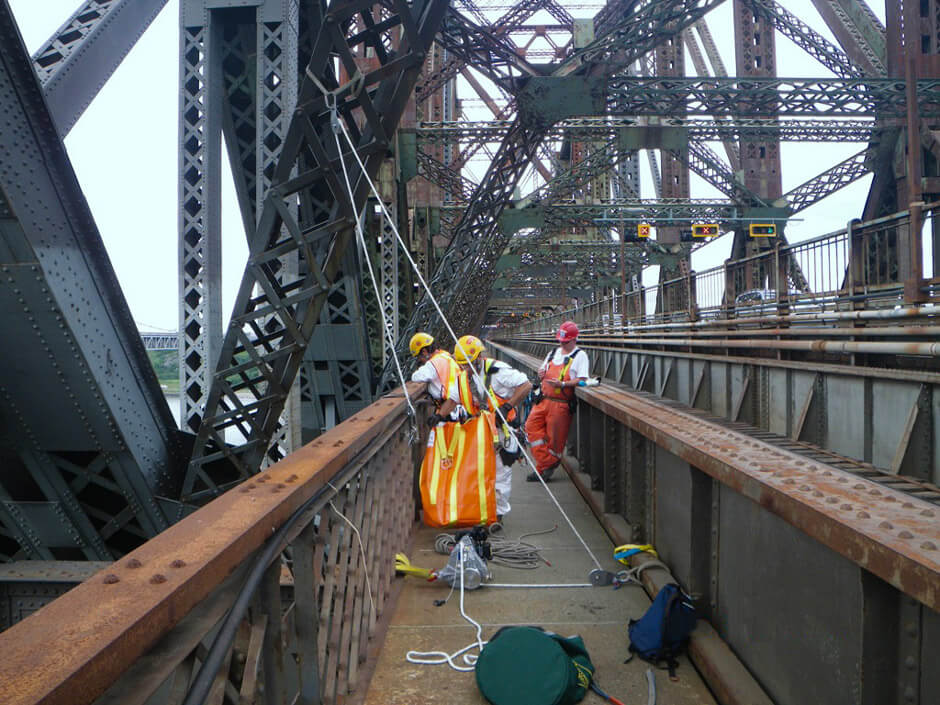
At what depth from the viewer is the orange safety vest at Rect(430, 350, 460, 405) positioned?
636 cm

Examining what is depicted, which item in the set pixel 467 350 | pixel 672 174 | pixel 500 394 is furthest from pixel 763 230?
pixel 467 350

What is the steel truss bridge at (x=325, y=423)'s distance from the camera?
211 centimetres

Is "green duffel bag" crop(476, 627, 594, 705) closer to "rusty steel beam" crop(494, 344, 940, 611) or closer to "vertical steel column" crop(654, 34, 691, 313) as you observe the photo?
"rusty steel beam" crop(494, 344, 940, 611)

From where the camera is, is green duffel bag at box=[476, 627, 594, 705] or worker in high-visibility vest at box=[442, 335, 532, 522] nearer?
green duffel bag at box=[476, 627, 594, 705]

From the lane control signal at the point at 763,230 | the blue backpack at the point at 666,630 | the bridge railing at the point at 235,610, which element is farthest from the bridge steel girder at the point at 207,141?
the lane control signal at the point at 763,230

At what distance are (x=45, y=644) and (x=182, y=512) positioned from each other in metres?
4.76

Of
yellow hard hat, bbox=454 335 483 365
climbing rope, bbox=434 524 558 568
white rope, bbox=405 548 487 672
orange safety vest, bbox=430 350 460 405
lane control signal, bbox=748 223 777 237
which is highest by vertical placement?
lane control signal, bbox=748 223 777 237

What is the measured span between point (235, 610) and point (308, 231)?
17.1 feet

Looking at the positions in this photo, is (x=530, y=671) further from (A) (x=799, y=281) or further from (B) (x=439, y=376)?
(A) (x=799, y=281)

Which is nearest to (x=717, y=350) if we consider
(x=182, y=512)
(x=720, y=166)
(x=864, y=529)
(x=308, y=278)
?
(x=308, y=278)

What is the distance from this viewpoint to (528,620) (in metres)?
4.53

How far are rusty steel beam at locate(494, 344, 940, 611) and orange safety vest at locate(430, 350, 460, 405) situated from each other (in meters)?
2.43

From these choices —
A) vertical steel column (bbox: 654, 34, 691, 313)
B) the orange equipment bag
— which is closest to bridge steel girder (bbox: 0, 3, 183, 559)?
the orange equipment bag

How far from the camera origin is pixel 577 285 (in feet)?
156
